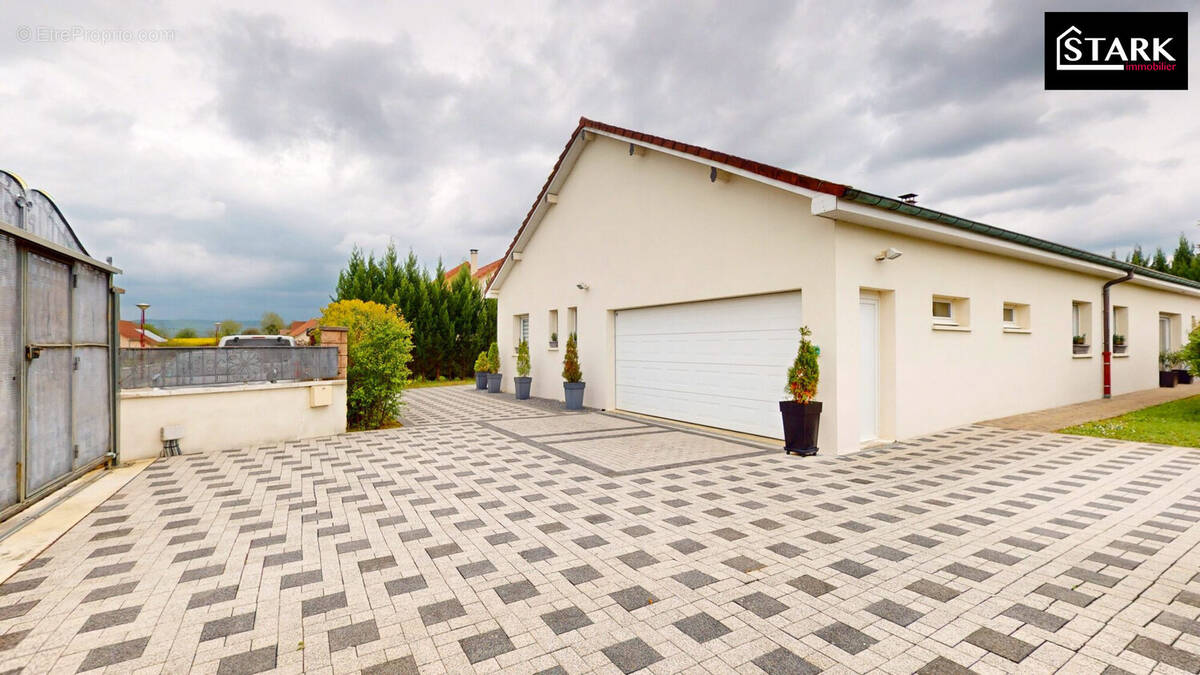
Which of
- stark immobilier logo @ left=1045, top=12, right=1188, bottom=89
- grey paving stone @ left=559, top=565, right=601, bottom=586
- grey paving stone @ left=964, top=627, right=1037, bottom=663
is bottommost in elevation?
grey paving stone @ left=559, top=565, right=601, bottom=586

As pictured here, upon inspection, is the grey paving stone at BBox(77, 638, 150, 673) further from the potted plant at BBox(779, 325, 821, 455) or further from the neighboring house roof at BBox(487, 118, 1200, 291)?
the neighboring house roof at BBox(487, 118, 1200, 291)

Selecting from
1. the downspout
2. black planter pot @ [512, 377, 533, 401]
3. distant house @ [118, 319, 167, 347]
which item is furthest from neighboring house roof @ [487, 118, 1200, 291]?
distant house @ [118, 319, 167, 347]

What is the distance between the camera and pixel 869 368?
7699 millimetres

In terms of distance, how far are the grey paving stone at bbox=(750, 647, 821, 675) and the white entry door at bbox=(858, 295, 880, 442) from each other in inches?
231

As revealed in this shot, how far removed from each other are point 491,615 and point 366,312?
8603 mm

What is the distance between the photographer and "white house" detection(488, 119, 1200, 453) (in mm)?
7117

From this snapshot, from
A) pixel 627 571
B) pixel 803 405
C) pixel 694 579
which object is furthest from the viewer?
pixel 803 405

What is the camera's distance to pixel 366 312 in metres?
10.0

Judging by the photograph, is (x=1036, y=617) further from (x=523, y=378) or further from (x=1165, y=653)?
(x=523, y=378)

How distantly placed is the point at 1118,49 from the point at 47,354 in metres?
15.3

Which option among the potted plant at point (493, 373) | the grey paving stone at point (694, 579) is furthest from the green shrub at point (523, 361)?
the grey paving stone at point (694, 579)

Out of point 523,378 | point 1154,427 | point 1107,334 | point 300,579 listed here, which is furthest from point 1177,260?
point 300,579

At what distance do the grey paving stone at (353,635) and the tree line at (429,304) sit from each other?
1871cm

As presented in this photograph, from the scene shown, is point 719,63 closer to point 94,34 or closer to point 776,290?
point 776,290
